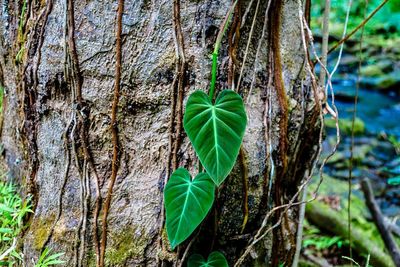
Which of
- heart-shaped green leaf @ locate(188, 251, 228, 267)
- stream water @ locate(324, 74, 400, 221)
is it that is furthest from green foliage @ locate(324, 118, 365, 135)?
heart-shaped green leaf @ locate(188, 251, 228, 267)

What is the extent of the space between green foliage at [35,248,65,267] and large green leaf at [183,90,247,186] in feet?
2.11

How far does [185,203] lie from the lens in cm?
131

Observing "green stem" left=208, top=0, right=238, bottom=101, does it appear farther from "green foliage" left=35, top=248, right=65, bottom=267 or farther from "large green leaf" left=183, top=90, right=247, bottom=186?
"green foliage" left=35, top=248, right=65, bottom=267

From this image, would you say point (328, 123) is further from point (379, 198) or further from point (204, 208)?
point (204, 208)

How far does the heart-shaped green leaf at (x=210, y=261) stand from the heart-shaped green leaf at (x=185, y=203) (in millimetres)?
207

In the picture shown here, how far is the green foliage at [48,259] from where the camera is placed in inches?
58.3

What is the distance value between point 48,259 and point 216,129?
0.74 metres

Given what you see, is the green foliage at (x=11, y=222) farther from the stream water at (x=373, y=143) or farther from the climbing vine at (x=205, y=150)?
the stream water at (x=373, y=143)

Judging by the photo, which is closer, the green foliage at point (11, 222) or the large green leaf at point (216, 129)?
the large green leaf at point (216, 129)

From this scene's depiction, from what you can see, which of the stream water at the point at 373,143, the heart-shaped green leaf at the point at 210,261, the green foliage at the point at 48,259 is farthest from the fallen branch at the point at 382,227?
the green foliage at the point at 48,259

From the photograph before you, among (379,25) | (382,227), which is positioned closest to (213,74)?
(382,227)

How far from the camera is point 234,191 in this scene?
149cm

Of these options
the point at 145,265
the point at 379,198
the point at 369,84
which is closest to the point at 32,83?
the point at 145,265

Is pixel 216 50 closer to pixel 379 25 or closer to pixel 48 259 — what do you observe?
pixel 48 259
